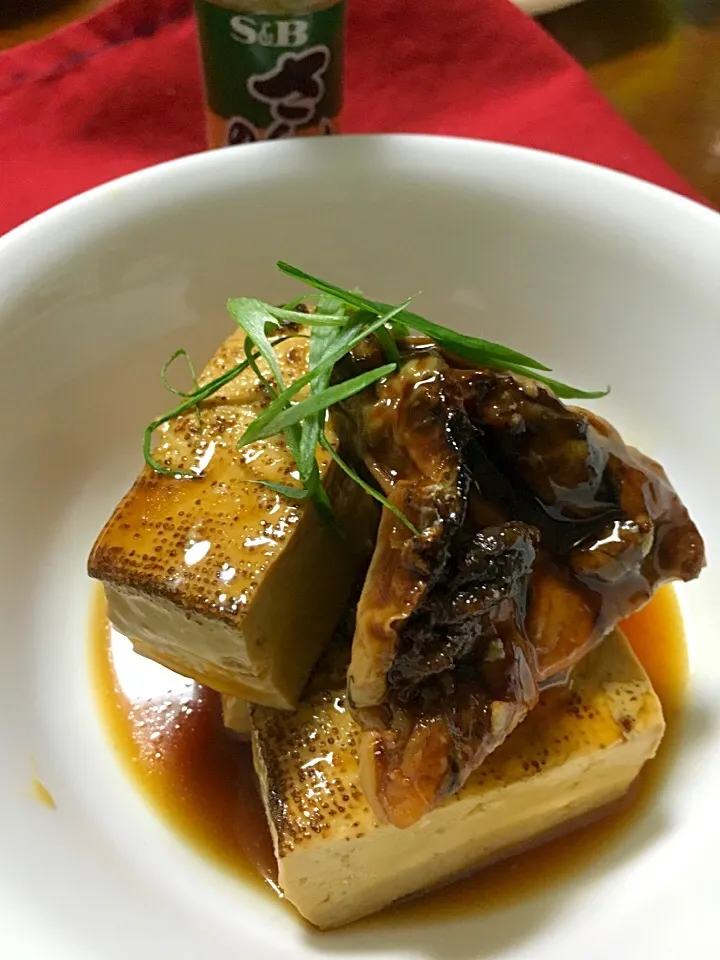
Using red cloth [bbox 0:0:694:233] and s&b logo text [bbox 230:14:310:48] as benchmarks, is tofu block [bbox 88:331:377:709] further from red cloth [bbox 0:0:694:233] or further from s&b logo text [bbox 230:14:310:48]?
red cloth [bbox 0:0:694:233]

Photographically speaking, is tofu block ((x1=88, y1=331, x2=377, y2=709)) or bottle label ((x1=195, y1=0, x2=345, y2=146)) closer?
tofu block ((x1=88, y1=331, x2=377, y2=709))

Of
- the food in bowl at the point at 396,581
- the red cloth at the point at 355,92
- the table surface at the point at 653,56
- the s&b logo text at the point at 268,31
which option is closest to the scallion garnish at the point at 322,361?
the food in bowl at the point at 396,581

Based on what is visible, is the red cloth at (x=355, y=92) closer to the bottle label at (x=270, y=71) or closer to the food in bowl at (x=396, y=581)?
the bottle label at (x=270, y=71)

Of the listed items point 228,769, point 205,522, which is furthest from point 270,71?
point 228,769

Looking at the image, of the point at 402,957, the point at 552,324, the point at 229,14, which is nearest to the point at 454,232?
the point at 552,324

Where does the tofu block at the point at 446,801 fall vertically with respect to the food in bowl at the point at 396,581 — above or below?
below

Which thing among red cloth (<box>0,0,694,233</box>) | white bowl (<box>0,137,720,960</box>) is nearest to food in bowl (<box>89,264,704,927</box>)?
white bowl (<box>0,137,720,960</box>)
